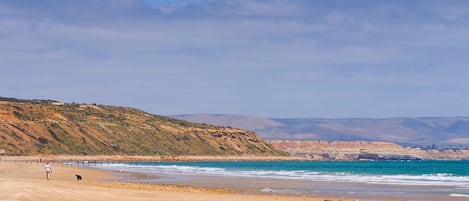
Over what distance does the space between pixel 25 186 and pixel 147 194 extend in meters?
5.23

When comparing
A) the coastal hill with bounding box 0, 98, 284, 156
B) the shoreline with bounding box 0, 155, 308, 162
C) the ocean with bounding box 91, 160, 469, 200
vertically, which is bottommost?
the ocean with bounding box 91, 160, 469, 200

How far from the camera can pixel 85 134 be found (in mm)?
166250

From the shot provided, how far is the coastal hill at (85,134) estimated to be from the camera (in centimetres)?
14950

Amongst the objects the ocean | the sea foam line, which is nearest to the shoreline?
the sea foam line

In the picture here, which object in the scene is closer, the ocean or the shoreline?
the ocean

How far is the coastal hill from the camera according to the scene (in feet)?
490

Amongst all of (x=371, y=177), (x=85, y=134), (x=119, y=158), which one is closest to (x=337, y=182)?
(x=371, y=177)

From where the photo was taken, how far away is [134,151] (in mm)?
170875

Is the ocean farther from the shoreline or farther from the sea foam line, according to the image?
the shoreline

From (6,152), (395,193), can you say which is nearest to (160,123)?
(6,152)

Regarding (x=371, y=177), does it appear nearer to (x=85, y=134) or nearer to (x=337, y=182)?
(x=337, y=182)

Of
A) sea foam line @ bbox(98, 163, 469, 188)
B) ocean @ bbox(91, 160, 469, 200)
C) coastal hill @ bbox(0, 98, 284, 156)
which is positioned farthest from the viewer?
coastal hill @ bbox(0, 98, 284, 156)

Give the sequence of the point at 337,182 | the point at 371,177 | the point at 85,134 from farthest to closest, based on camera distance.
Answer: the point at 85,134, the point at 371,177, the point at 337,182

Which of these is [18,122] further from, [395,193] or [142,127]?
[395,193]
